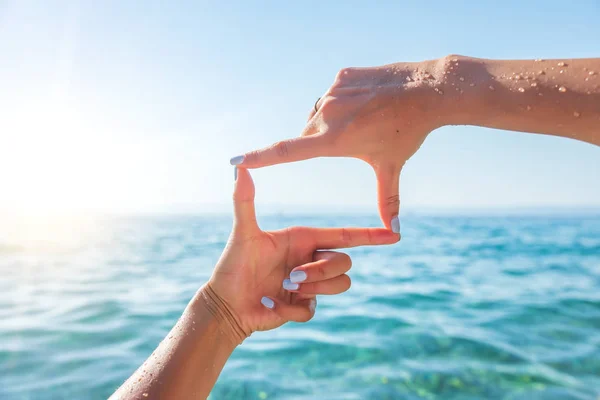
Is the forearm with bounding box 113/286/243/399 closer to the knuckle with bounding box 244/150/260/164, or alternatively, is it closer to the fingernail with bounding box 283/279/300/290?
the fingernail with bounding box 283/279/300/290

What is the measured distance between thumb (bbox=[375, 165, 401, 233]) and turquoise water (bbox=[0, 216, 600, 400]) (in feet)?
9.94

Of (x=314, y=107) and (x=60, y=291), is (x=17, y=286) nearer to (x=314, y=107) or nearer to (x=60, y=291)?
(x=60, y=291)

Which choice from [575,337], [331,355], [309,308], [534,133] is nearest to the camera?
[534,133]

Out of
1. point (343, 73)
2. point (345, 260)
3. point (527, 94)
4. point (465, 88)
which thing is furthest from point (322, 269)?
point (527, 94)

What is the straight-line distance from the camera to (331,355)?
5449mm

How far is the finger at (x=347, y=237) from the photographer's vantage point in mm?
2021

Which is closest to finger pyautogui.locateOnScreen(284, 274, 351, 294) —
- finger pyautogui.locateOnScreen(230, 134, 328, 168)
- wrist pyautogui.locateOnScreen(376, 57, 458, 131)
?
finger pyautogui.locateOnScreen(230, 134, 328, 168)

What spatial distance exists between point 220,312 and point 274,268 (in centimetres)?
31

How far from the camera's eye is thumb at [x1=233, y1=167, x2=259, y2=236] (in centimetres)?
196

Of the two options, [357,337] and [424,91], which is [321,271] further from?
[357,337]

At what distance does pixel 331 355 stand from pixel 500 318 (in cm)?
294

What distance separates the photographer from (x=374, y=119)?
1.76m

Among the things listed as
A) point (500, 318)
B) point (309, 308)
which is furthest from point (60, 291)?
point (309, 308)

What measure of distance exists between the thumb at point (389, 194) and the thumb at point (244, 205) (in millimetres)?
524
